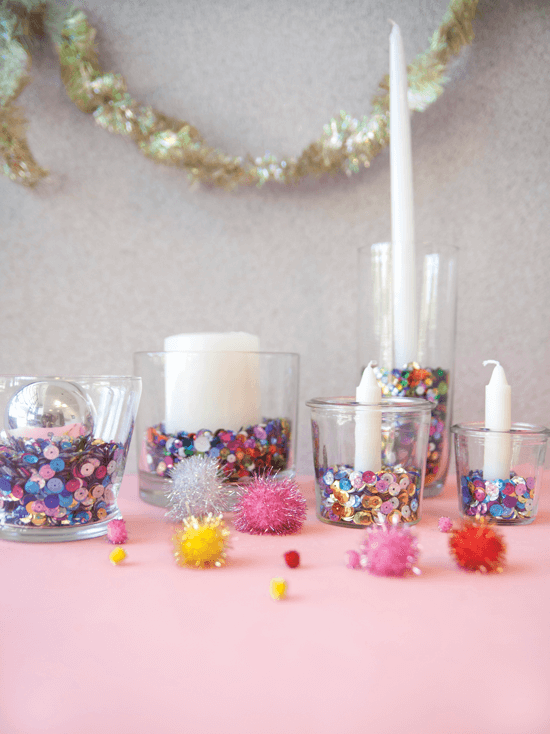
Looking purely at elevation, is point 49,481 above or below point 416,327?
below

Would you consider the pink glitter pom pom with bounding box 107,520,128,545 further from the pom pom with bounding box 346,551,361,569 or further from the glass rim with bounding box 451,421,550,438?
the glass rim with bounding box 451,421,550,438

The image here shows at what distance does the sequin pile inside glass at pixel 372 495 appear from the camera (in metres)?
0.54

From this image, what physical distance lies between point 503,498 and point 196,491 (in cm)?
30

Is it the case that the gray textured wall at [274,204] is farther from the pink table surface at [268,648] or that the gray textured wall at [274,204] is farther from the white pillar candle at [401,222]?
the pink table surface at [268,648]

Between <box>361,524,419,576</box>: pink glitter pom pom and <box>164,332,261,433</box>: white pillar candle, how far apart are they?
264 millimetres

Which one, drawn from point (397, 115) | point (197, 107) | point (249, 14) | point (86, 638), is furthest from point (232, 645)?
point (249, 14)

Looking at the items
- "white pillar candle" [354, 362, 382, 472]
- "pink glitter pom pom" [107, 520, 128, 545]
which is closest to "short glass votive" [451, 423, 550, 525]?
"white pillar candle" [354, 362, 382, 472]

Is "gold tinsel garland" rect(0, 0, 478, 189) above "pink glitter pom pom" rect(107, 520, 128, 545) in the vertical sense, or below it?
above

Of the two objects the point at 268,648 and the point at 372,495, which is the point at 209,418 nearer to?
the point at 372,495

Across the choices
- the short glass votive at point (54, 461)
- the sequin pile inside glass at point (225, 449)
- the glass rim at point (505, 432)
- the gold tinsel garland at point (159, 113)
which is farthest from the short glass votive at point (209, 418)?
the gold tinsel garland at point (159, 113)

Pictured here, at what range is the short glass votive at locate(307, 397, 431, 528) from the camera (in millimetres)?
538

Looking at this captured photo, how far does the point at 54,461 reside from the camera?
502 millimetres

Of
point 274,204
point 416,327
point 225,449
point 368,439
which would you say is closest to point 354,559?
point 368,439

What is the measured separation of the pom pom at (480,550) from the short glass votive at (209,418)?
10.2 inches
